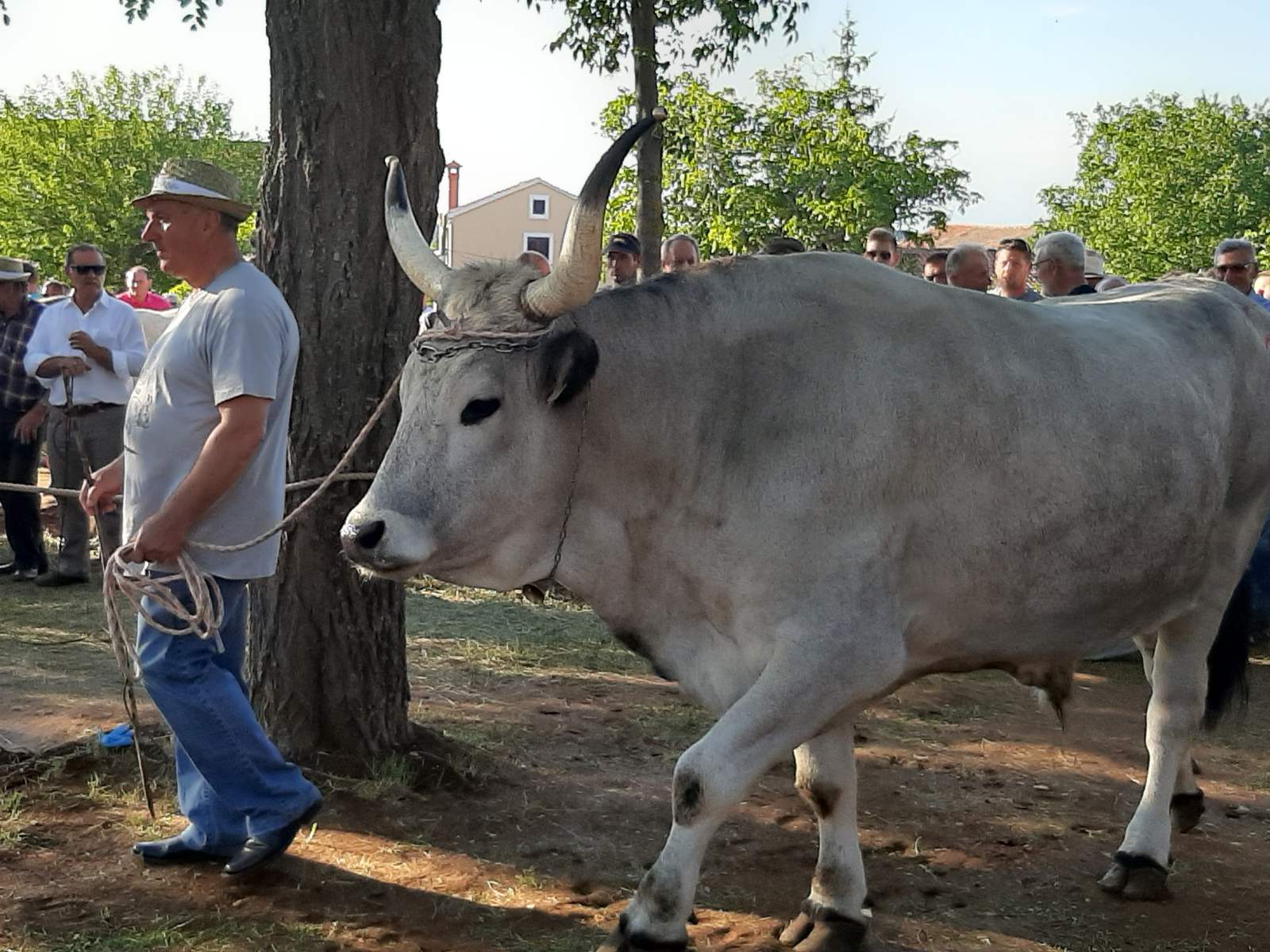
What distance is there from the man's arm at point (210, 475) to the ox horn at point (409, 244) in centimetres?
55

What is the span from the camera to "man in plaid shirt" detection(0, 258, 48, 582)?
31.8ft

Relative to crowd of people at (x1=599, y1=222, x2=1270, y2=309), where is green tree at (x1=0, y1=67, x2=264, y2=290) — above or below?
above

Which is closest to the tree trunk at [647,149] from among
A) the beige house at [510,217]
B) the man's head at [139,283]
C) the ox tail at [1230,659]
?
the man's head at [139,283]

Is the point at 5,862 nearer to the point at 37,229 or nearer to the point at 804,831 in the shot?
the point at 804,831

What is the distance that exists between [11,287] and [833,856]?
7996 millimetres

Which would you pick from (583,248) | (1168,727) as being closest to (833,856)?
(1168,727)

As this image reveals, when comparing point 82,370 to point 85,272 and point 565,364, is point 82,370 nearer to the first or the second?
point 85,272

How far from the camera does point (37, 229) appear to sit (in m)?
46.2

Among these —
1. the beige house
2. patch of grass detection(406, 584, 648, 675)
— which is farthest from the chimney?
patch of grass detection(406, 584, 648, 675)

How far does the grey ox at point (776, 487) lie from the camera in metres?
3.49

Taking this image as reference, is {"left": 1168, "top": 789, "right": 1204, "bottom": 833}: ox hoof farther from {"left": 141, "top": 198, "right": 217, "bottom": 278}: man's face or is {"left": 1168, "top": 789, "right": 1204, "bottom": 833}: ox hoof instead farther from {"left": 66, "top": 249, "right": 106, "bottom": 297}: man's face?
{"left": 66, "top": 249, "right": 106, "bottom": 297}: man's face

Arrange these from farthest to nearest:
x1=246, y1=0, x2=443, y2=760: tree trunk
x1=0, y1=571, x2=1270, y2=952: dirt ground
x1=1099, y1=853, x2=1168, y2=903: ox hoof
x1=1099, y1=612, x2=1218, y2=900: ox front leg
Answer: x1=246, y1=0, x2=443, y2=760: tree trunk < x1=1099, y1=612, x2=1218, y2=900: ox front leg < x1=1099, y1=853, x2=1168, y2=903: ox hoof < x1=0, y1=571, x2=1270, y2=952: dirt ground

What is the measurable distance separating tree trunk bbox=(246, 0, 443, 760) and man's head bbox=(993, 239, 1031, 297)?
4386 mm

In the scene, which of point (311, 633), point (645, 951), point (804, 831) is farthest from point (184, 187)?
point (804, 831)
